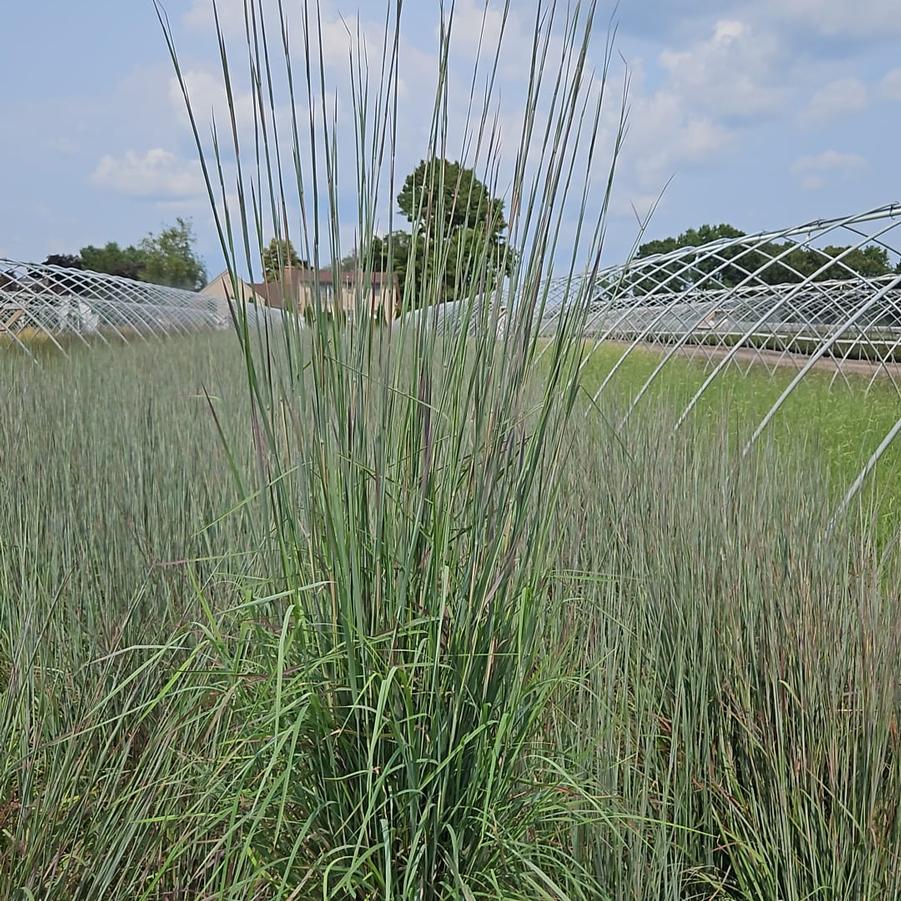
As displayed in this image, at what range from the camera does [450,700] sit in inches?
50.9

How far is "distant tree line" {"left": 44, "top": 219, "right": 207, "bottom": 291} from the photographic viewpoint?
25391 millimetres

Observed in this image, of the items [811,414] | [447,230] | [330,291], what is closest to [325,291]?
[330,291]


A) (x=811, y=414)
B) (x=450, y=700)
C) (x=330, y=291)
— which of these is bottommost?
(x=811, y=414)

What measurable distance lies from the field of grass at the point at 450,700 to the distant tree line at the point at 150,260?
23.3 meters

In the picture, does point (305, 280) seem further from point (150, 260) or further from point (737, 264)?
point (150, 260)

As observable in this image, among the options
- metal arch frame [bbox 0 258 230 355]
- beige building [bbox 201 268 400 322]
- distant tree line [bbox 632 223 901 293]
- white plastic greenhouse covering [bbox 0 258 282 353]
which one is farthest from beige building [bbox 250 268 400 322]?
white plastic greenhouse covering [bbox 0 258 282 353]

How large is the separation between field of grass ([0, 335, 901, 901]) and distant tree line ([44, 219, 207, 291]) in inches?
916

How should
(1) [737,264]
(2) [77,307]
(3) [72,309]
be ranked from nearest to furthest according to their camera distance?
(1) [737,264] < (3) [72,309] < (2) [77,307]

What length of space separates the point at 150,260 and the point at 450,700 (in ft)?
95.7

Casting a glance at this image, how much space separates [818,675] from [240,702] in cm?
99

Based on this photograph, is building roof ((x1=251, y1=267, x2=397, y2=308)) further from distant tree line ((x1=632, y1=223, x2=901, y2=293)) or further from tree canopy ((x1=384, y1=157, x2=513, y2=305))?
distant tree line ((x1=632, y1=223, x2=901, y2=293))

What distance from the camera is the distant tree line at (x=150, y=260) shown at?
2539cm

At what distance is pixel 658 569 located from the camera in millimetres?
1909

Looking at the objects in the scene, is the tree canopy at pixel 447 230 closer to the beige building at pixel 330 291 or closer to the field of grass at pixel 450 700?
the beige building at pixel 330 291
